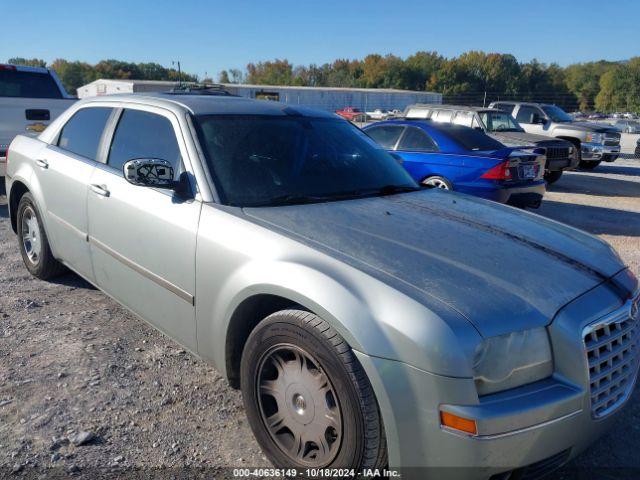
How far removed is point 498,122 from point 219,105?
35.9 feet

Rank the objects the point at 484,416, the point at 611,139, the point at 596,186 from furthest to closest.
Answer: the point at 611,139, the point at 596,186, the point at 484,416

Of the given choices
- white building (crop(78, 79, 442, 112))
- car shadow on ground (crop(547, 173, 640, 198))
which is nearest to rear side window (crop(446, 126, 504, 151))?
car shadow on ground (crop(547, 173, 640, 198))

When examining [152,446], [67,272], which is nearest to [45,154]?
[67,272]

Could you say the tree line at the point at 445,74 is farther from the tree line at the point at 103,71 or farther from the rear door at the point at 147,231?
the rear door at the point at 147,231

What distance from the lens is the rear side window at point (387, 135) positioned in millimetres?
8883

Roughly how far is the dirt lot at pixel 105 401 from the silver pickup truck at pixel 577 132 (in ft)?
43.8

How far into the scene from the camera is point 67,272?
4.93 m

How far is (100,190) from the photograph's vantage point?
11.8 ft

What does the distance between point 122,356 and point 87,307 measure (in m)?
0.95

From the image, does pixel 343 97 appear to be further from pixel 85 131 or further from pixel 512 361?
pixel 512 361

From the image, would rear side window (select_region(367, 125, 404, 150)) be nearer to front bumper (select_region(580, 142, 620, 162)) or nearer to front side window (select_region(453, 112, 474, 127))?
front side window (select_region(453, 112, 474, 127))

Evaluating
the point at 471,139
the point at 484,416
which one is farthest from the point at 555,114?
the point at 484,416

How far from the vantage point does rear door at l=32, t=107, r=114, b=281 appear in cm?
387

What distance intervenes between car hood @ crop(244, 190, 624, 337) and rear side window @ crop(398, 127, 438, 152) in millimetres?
5137
